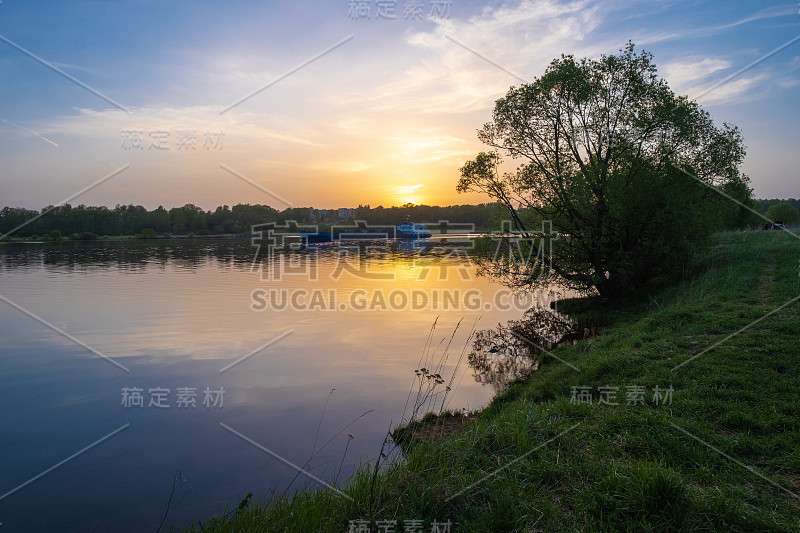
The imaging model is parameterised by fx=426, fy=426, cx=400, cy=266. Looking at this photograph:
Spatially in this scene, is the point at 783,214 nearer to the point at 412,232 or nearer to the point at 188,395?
A: the point at 412,232

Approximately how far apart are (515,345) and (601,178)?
8817 mm

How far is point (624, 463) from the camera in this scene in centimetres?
488

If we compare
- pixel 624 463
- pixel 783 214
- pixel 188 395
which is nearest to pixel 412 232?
pixel 783 214

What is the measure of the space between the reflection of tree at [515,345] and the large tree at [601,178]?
112 inches

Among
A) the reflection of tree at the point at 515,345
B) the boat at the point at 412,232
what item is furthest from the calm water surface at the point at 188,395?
the boat at the point at 412,232

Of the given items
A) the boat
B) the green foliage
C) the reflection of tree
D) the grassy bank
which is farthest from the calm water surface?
the boat

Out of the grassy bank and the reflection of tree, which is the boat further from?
the grassy bank

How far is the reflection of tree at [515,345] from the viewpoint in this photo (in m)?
12.2

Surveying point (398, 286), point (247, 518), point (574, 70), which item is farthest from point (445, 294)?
point (247, 518)

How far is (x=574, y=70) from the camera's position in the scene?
1867 cm

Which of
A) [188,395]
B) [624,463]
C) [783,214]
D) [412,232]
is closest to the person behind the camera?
[624,463]

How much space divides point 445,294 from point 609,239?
391 inches

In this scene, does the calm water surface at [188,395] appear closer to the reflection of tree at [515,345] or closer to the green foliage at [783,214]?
the reflection of tree at [515,345]

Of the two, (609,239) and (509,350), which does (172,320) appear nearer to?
(509,350)
